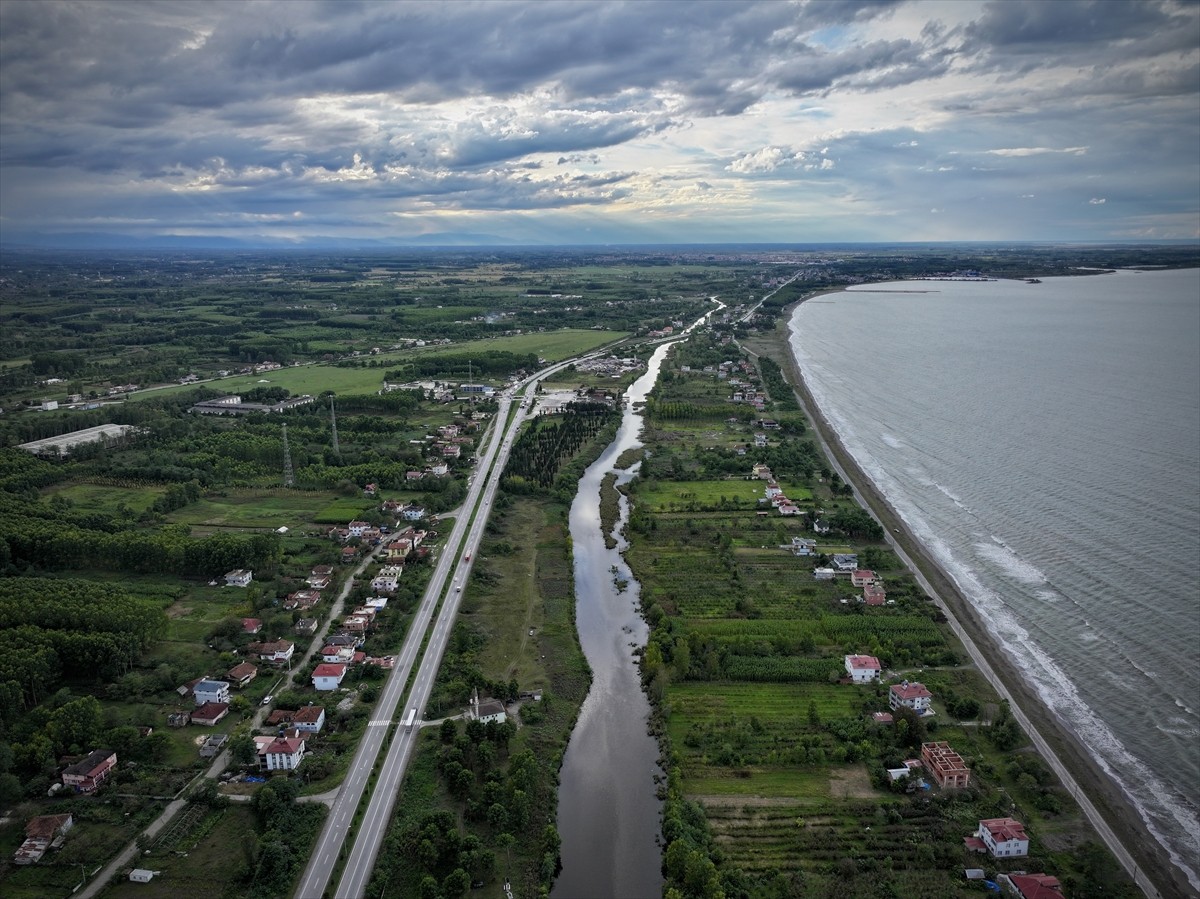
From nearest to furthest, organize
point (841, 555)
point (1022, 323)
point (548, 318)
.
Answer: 1. point (841, 555)
2. point (1022, 323)
3. point (548, 318)

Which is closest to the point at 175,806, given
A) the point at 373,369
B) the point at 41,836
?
the point at 41,836

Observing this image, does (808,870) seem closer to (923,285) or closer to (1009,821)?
(1009,821)

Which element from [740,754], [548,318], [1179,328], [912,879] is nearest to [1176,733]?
[912,879]

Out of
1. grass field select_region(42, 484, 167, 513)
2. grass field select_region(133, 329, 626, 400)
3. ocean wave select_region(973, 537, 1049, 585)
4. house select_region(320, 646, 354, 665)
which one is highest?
grass field select_region(133, 329, 626, 400)

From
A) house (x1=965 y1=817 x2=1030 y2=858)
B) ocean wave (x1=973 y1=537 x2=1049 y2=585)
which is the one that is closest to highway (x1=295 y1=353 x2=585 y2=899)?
house (x1=965 y1=817 x2=1030 y2=858)

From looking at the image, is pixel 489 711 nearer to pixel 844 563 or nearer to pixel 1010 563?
pixel 844 563

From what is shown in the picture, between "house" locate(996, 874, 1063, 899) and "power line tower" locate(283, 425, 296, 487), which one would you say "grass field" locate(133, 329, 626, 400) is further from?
"house" locate(996, 874, 1063, 899)
